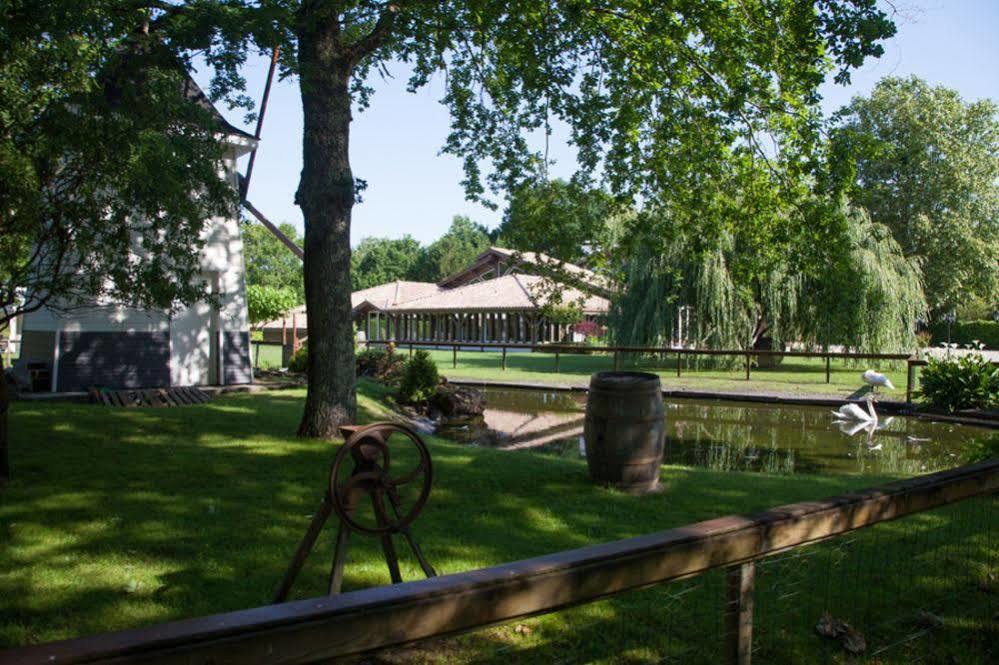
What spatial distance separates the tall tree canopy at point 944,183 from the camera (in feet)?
123

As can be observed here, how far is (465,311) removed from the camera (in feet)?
145

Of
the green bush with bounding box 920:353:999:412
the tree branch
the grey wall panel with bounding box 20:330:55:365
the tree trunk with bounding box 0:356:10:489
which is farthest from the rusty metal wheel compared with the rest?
the green bush with bounding box 920:353:999:412

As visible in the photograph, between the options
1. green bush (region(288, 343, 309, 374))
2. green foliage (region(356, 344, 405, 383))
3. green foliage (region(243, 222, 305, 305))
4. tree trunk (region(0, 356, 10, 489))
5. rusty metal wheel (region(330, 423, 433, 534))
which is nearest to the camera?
rusty metal wheel (region(330, 423, 433, 534))

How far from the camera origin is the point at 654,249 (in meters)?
10.6

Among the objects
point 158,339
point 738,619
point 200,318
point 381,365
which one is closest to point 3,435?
point 738,619

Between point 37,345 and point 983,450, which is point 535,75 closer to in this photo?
point 983,450

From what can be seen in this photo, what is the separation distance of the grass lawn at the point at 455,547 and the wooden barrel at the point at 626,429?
239 millimetres

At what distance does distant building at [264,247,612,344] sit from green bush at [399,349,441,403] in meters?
19.7

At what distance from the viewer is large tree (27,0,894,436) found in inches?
301

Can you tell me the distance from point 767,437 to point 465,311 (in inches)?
1239

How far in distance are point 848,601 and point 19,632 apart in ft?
14.8

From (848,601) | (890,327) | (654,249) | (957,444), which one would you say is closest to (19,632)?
(848,601)

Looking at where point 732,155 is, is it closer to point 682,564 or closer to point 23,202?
point 23,202

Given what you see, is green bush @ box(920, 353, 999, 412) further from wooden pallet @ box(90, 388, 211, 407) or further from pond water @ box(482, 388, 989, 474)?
wooden pallet @ box(90, 388, 211, 407)
